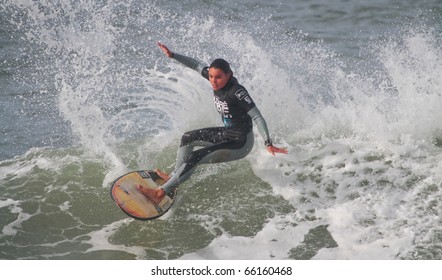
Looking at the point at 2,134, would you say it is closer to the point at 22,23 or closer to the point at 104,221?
the point at 104,221

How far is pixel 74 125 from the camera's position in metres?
9.87

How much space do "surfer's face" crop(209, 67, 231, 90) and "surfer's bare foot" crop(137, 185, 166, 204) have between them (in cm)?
161

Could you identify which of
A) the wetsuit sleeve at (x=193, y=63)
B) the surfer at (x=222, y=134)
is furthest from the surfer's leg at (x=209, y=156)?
the wetsuit sleeve at (x=193, y=63)

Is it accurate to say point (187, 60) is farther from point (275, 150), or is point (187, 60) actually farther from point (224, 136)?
point (275, 150)

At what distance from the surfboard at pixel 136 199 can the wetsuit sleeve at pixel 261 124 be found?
1490 mm

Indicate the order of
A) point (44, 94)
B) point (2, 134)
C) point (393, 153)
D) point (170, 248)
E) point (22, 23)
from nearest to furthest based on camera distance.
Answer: point (170, 248) → point (393, 153) → point (2, 134) → point (44, 94) → point (22, 23)

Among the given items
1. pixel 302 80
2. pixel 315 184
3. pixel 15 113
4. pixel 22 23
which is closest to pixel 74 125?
pixel 15 113

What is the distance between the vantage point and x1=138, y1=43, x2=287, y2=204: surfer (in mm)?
7797

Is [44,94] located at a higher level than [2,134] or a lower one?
higher

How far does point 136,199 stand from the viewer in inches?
303

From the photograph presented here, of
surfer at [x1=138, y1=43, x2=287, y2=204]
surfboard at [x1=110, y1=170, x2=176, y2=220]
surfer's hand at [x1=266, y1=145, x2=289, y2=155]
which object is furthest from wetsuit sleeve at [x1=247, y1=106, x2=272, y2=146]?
surfboard at [x1=110, y1=170, x2=176, y2=220]

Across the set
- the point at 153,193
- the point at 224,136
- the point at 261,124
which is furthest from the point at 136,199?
the point at 261,124

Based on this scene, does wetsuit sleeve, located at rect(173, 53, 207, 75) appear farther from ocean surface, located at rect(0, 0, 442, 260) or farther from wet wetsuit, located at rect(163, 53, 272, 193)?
ocean surface, located at rect(0, 0, 442, 260)

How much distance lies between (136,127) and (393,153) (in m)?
4.59
